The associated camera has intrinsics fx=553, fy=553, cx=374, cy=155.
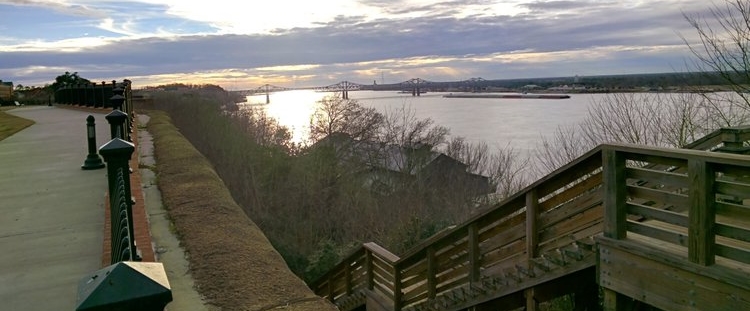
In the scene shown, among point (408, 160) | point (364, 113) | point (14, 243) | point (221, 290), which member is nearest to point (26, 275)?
point (14, 243)

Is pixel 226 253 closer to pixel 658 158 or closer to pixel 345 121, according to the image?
pixel 658 158

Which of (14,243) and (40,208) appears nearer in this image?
(14,243)

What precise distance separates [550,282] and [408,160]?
101 feet

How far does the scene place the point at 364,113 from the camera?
147 ft

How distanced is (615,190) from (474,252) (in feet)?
8.21

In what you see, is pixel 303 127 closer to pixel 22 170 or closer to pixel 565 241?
pixel 22 170

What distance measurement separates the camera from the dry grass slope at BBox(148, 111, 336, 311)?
4887 millimetres

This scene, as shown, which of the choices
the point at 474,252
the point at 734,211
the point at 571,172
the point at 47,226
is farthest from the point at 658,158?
the point at 47,226

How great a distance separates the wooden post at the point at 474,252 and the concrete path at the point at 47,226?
4168mm

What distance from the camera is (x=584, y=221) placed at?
543cm

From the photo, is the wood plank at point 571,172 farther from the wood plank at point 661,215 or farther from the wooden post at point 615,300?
the wooden post at point 615,300

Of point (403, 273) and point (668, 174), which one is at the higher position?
point (668, 174)

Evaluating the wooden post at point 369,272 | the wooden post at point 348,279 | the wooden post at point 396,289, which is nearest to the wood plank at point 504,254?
the wooden post at point 396,289

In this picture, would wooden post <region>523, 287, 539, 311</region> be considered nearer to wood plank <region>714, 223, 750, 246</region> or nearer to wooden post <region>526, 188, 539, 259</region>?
wooden post <region>526, 188, 539, 259</region>
